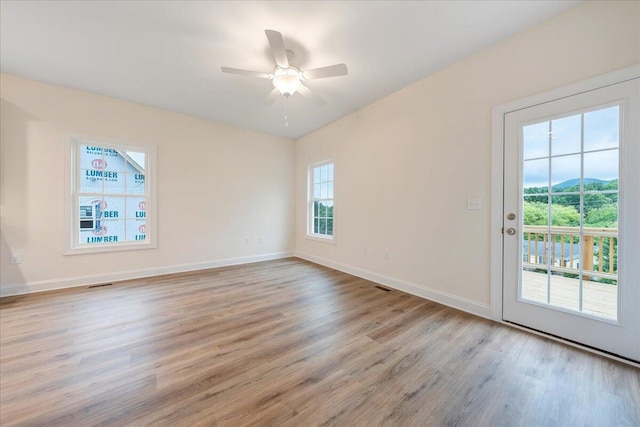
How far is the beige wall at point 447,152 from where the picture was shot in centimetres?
190

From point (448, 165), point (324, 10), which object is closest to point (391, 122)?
point (448, 165)

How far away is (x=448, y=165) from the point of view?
274 centimetres

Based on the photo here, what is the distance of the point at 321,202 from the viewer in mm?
4941

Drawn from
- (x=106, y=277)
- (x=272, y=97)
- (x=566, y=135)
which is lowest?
(x=106, y=277)

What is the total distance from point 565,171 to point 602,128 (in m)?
0.36

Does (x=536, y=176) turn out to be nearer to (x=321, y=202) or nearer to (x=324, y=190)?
(x=324, y=190)

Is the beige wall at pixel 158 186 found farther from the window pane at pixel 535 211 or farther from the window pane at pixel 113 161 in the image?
the window pane at pixel 535 211

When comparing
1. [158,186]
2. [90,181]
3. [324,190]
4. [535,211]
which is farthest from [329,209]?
[90,181]

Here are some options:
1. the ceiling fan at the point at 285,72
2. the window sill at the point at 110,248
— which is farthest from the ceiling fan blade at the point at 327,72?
the window sill at the point at 110,248

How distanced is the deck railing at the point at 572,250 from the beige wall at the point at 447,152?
13.7 inches

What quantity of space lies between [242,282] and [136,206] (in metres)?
2.18

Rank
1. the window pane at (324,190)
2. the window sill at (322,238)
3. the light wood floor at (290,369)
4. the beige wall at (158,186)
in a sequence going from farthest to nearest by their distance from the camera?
the window pane at (324,190) < the window sill at (322,238) < the beige wall at (158,186) < the light wood floor at (290,369)

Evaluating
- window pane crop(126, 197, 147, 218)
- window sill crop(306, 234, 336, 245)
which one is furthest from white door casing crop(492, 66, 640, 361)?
window pane crop(126, 197, 147, 218)

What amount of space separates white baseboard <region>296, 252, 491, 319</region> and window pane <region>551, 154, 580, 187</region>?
1322mm
